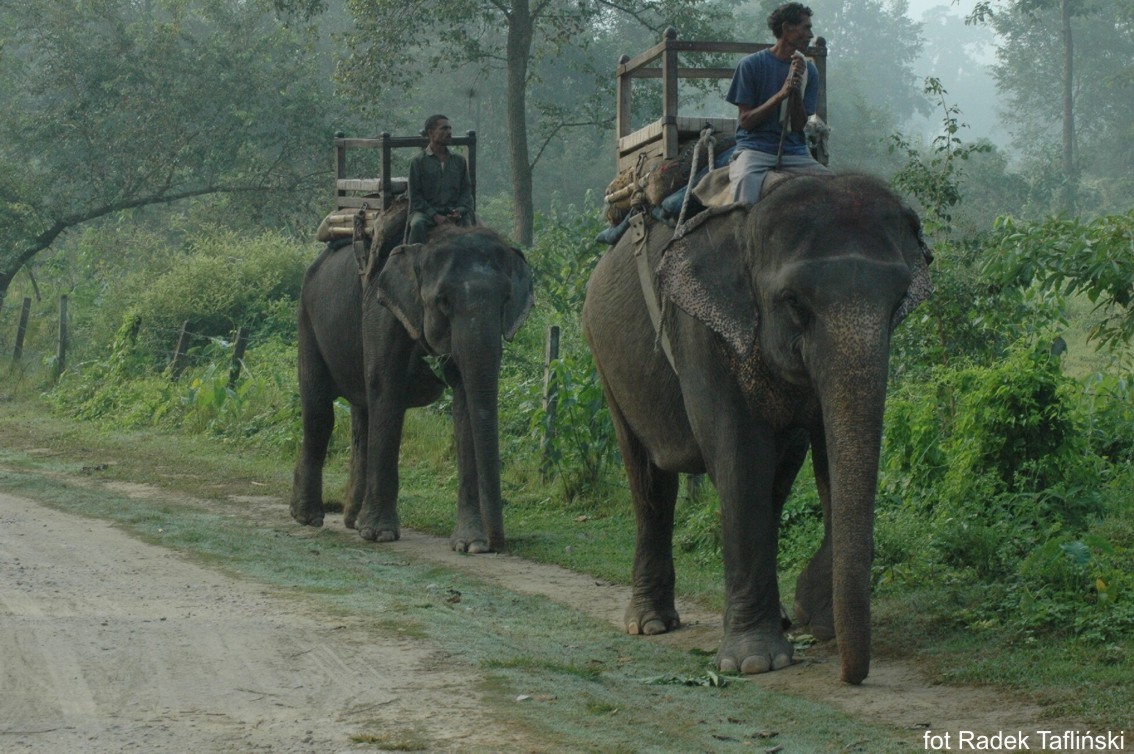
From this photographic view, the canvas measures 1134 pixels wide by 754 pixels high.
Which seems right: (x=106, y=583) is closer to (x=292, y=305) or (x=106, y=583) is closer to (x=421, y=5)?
(x=292, y=305)

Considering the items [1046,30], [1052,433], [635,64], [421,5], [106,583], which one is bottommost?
[106,583]

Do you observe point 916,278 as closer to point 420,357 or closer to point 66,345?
point 420,357

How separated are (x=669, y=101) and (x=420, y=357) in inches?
150

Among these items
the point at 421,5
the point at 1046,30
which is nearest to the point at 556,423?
the point at 421,5

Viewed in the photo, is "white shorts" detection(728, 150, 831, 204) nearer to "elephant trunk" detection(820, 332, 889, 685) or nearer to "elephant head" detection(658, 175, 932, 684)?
"elephant head" detection(658, 175, 932, 684)

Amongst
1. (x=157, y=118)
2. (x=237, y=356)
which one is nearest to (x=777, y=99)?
(x=237, y=356)

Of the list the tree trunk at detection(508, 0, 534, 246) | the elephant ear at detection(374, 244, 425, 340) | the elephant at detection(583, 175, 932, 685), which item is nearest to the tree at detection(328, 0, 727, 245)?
the tree trunk at detection(508, 0, 534, 246)

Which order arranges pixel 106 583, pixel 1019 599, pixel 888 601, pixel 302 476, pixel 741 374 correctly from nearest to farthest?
pixel 741 374 < pixel 1019 599 < pixel 888 601 < pixel 106 583 < pixel 302 476

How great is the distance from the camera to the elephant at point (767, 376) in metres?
5.25

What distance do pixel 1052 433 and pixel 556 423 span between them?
450 cm

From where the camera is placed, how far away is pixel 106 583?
7953 millimetres

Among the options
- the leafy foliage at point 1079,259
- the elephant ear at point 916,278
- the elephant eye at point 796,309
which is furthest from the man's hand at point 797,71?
the leafy foliage at point 1079,259

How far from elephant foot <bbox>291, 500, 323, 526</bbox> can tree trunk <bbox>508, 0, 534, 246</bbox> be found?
12.2m

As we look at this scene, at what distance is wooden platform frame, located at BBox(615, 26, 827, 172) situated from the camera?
23.8 feet
